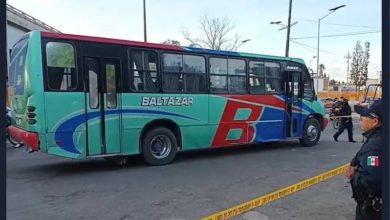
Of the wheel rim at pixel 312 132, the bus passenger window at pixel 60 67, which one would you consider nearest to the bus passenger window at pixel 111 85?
the bus passenger window at pixel 60 67

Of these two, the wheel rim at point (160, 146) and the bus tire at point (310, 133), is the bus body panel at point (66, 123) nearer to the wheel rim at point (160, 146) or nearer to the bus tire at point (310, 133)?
the wheel rim at point (160, 146)

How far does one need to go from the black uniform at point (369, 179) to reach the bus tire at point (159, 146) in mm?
6957

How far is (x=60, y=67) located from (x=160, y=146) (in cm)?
295

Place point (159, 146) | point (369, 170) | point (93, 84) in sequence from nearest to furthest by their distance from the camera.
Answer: point (369, 170) < point (93, 84) < point (159, 146)

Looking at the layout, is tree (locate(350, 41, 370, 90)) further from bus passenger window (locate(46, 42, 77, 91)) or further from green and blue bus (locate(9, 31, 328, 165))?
bus passenger window (locate(46, 42, 77, 91))

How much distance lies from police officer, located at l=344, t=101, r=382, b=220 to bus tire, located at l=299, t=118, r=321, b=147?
10438 mm

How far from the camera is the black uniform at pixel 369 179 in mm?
3309

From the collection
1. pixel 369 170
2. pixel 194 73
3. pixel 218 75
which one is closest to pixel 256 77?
pixel 218 75

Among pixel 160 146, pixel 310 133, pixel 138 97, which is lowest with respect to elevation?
pixel 310 133

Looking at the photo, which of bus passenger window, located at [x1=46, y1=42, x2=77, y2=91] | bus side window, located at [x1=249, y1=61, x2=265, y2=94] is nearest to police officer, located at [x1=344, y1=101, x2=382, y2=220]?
bus passenger window, located at [x1=46, y1=42, x2=77, y2=91]

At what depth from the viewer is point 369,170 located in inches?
131

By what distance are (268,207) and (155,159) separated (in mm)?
4479

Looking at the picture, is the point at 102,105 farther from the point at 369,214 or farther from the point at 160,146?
the point at 369,214

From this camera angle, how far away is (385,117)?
256 centimetres
